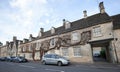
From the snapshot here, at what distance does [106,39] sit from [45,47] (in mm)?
16506

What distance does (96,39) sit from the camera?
74.1 ft

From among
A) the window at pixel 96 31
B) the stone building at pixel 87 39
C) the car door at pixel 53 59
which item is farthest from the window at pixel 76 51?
the car door at pixel 53 59

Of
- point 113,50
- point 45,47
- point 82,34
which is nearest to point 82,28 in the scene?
point 82,34

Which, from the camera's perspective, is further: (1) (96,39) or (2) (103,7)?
(2) (103,7)

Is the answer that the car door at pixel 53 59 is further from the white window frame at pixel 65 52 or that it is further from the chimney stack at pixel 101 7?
the chimney stack at pixel 101 7

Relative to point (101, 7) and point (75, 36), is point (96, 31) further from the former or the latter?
point (101, 7)

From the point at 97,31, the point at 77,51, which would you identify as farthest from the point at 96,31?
the point at 77,51

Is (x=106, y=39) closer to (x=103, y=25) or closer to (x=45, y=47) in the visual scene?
(x=103, y=25)

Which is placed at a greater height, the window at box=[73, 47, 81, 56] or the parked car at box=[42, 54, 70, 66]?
the window at box=[73, 47, 81, 56]

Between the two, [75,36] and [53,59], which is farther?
[75,36]

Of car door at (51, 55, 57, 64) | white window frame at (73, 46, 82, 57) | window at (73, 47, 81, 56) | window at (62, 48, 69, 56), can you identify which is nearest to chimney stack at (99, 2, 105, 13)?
white window frame at (73, 46, 82, 57)

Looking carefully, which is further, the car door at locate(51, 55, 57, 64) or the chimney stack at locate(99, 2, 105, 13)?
the chimney stack at locate(99, 2, 105, 13)

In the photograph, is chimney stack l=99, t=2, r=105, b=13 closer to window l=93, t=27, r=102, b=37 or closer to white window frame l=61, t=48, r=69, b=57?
window l=93, t=27, r=102, b=37

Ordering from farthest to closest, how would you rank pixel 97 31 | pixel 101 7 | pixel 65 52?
pixel 65 52 → pixel 101 7 → pixel 97 31
